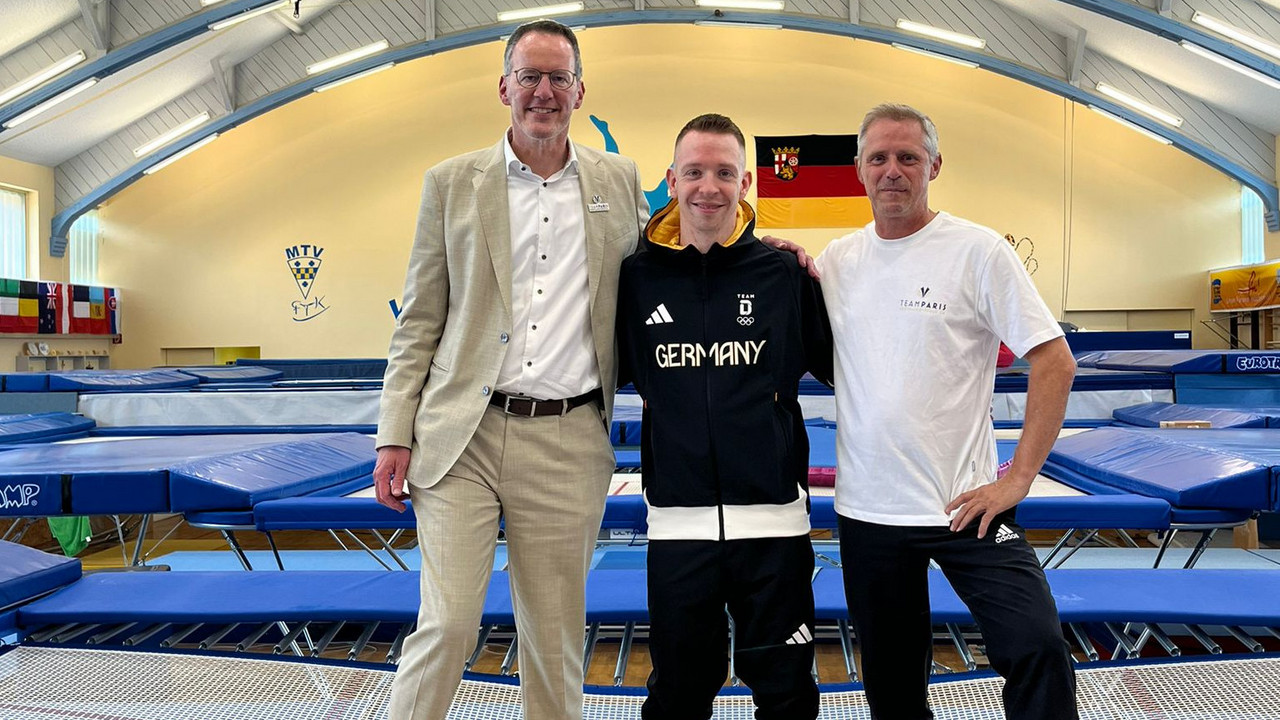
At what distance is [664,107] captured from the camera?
1399 cm

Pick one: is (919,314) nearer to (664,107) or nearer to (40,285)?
(664,107)

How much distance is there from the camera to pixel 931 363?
1785 mm

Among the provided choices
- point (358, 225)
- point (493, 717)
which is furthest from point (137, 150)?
point (493, 717)

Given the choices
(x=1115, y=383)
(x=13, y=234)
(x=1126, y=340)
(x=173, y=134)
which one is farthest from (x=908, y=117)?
(x=13, y=234)

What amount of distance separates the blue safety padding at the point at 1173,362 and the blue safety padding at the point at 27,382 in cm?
899

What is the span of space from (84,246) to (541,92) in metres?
16.0

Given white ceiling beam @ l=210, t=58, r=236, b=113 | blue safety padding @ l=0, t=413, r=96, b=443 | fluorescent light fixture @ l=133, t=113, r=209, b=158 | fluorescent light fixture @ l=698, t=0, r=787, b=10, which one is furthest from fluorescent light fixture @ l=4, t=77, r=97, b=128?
fluorescent light fixture @ l=698, t=0, r=787, b=10

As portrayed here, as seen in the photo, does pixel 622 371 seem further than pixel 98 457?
No

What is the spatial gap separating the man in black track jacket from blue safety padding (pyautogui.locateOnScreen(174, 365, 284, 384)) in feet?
28.3

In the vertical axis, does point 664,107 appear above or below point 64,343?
above

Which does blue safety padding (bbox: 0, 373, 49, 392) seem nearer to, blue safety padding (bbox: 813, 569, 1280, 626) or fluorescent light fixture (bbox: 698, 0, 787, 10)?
blue safety padding (bbox: 813, 569, 1280, 626)

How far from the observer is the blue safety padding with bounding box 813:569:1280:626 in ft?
8.55

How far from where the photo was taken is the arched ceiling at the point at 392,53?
1048 cm

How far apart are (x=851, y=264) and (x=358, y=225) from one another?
536 inches
